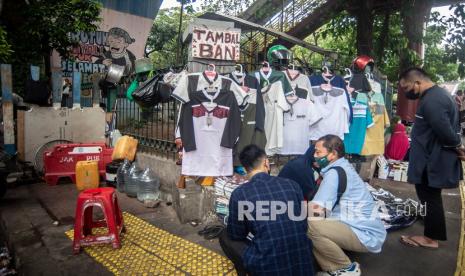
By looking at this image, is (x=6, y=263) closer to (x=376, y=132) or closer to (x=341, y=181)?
(x=341, y=181)

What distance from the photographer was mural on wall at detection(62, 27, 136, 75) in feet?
48.0

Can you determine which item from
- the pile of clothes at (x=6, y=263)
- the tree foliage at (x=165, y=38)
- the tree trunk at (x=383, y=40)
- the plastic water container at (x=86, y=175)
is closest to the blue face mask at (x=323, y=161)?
the pile of clothes at (x=6, y=263)

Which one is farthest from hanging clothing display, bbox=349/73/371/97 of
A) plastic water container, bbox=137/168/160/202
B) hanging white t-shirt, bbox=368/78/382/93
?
plastic water container, bbox=137/168/160/202

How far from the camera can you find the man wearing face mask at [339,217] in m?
3.21

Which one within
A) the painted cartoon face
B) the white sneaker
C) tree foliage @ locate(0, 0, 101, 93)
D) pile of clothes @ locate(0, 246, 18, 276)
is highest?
the painted cartoon face

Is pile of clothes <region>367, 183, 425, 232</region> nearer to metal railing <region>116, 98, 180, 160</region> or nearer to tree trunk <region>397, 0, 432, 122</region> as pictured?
metal railing <region>116, 98, 180, 160</region>

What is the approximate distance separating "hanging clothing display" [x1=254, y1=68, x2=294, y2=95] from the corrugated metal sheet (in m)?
12.3

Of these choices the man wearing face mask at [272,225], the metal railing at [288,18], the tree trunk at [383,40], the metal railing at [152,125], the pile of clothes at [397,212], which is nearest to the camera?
the man wearing face mask at [272,225]

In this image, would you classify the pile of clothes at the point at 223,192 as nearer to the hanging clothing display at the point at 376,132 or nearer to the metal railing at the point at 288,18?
the hanging clothing display at the point at 376,132

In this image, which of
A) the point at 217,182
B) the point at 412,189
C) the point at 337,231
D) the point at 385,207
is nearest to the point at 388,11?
the point at 412,189

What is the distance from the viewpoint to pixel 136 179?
626 centimetres

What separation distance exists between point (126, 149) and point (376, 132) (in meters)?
4.84

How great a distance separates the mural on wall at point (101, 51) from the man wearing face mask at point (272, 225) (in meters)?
13.0

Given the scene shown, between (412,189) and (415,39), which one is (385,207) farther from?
(415,39)
